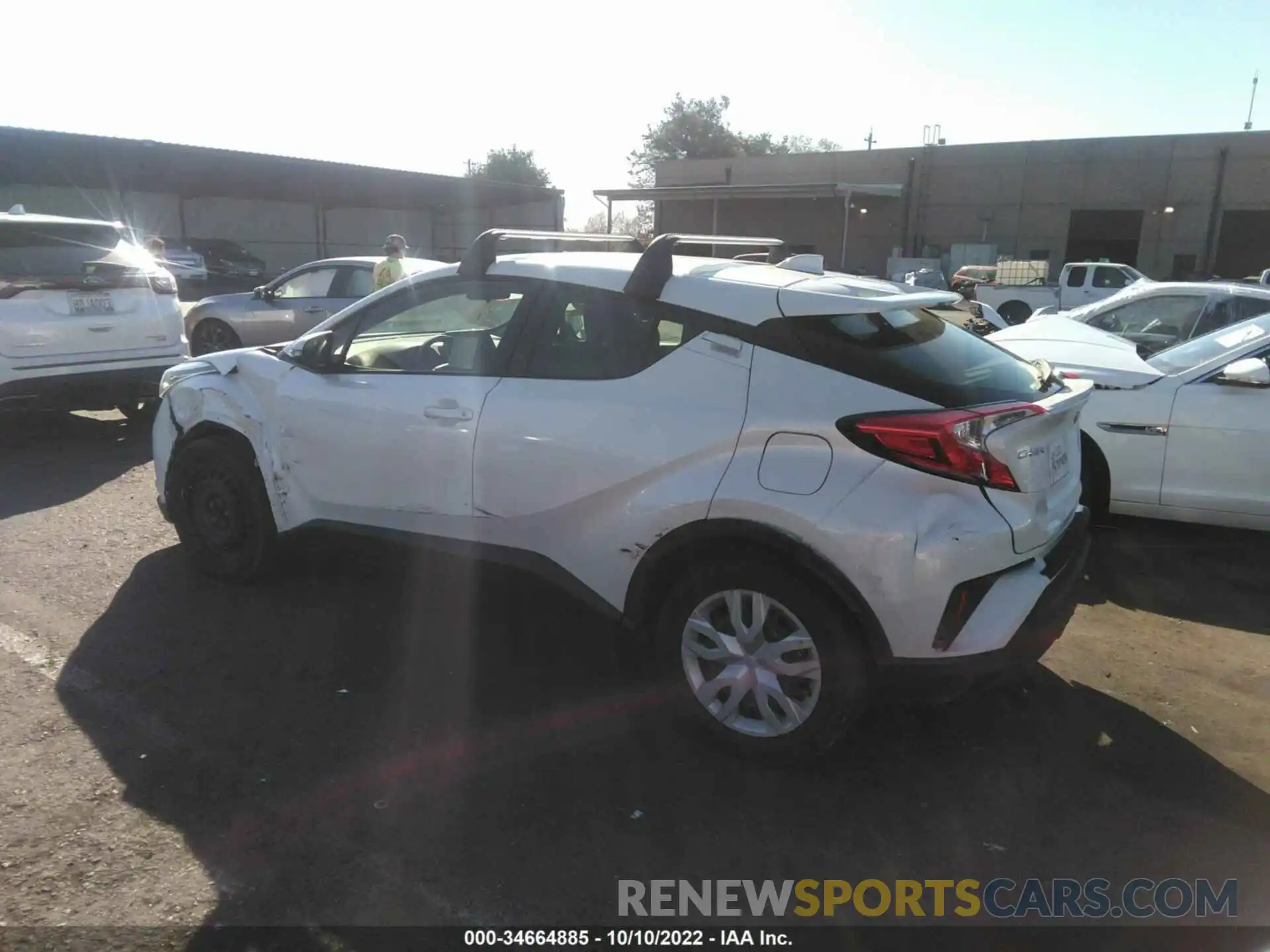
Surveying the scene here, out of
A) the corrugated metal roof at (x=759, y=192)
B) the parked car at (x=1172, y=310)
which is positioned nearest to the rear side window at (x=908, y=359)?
the parked car at (x=1172, y=310)

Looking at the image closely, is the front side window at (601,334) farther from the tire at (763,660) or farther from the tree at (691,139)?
the tree at (691,139)

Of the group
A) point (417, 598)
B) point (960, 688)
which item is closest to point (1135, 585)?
point (960, 688)

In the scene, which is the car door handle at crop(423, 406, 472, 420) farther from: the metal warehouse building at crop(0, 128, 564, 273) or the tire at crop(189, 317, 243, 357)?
the metal warehouse building at crop(0, 128, 564, 273)

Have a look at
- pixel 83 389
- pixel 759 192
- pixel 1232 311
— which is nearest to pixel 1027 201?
pixel 759 192

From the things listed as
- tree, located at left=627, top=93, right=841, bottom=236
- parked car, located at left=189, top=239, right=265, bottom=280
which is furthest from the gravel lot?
tree, located at left=627, top=93, right=841, bottom=236

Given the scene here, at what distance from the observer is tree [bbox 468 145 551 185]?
66438 millimetres

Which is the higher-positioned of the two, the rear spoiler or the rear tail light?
the rear spoiler

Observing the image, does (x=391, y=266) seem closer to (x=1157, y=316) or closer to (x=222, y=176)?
(x=1157, y=316)

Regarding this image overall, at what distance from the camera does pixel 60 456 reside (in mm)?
7492

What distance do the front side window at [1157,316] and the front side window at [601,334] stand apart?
20.6 ft

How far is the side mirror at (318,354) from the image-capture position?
4.32m

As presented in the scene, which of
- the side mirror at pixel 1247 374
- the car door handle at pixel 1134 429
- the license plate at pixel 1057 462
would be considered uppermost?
the side mirror at pixel 1247 374

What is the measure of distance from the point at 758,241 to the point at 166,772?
10.8ft

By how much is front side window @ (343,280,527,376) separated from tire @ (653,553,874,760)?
132 cm
